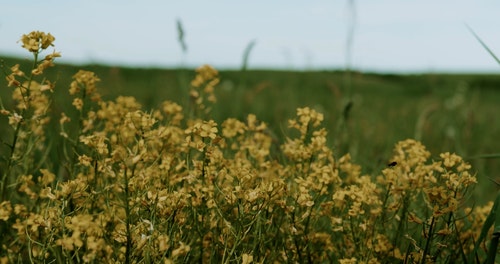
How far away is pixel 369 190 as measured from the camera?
2572mm

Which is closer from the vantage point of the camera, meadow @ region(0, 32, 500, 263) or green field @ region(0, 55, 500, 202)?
meadow @ region(0, 32, 500, 263)

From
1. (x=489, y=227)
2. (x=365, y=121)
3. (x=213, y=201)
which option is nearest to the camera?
(x=489, y=227)

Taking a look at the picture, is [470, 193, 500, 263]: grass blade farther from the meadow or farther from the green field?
the green field

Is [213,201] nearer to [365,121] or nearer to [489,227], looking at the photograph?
[489,227]

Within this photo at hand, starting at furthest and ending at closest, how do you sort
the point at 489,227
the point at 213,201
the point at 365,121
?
the point at 365,121 → the point at 213,201 → the point at 489,227

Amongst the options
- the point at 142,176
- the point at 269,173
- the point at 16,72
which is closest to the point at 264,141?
the point at 269,173

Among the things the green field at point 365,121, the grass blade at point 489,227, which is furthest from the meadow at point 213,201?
the green field at point 365,121

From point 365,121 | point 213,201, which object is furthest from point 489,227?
point 365,121

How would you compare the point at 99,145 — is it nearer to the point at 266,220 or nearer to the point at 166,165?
the point at 166,165

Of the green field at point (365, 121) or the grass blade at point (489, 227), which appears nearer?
the grass blade at point (489, 227)

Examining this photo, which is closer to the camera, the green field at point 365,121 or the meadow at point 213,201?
the meadow at point 213,201

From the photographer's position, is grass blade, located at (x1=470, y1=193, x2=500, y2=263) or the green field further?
the green field

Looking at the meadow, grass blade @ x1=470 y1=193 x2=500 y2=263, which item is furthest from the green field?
grass blade @ x1=470 y1=193 x2=500 y2=263

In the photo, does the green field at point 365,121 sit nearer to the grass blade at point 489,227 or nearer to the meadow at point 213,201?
the meadow at point 213,201
